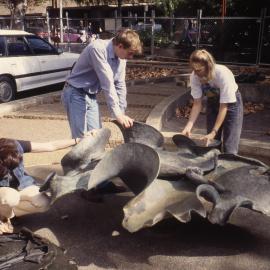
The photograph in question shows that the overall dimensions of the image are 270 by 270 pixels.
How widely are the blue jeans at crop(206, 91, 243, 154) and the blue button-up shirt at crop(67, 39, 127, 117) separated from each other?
0.97 meters

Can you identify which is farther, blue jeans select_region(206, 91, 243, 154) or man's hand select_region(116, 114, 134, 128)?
blue jeans select_region(206, 91, 243, 154)

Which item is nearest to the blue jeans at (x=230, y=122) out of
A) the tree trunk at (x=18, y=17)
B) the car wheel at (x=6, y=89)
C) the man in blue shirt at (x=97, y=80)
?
the man in blue shirt at (x=97, y=80)

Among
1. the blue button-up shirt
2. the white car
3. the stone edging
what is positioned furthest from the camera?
the white car

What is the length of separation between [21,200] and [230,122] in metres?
2.25

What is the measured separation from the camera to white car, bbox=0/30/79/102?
412 inches

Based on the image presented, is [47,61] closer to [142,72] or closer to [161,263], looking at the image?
[142,72]

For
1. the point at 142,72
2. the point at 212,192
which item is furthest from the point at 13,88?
the point at 212,192

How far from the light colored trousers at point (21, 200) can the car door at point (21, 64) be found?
6823mm

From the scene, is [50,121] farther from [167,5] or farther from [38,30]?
[167,5]

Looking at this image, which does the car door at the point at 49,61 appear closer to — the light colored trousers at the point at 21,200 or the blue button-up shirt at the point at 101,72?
the blue button-up shirt at the point at 101,72

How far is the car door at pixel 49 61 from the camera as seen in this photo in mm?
11309

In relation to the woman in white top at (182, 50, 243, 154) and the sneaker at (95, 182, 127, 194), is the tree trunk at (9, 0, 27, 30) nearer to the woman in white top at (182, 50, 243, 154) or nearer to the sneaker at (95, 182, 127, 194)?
the woman in white top at (182, 50, 243, 154)

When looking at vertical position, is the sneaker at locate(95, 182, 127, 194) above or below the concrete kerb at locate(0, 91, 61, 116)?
above

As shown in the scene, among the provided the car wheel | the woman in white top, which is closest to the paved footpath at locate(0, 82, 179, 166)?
the car wheel
